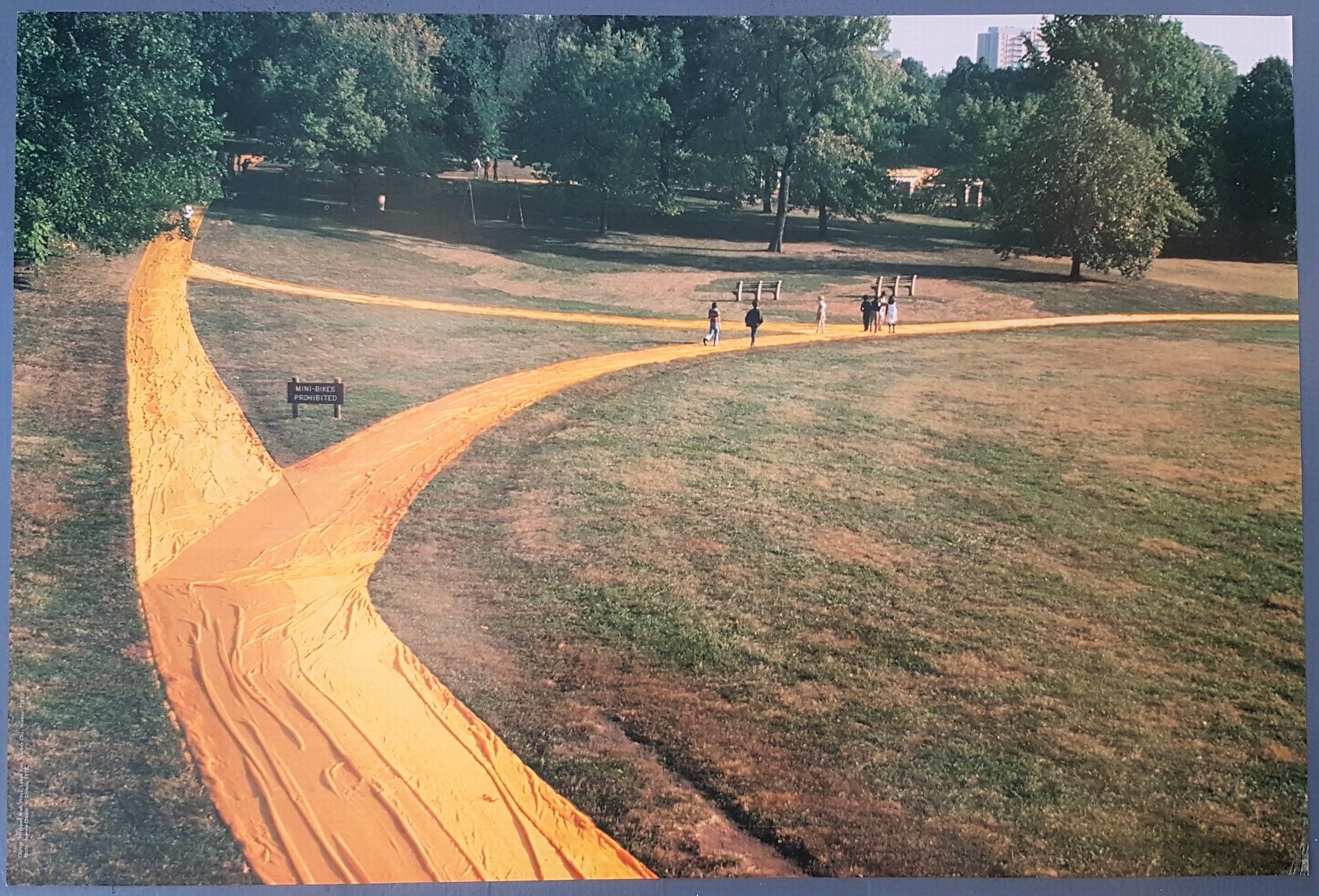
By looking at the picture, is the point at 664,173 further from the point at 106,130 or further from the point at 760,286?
the point at 106,130

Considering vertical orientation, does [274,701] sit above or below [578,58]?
below

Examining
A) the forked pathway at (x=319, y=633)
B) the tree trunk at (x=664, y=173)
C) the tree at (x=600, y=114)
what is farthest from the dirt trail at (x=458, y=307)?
the tree trunk at (x=664, y=173)

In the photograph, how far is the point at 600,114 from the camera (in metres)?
9.24

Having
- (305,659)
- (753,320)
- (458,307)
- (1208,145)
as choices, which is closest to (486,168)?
(458,307)

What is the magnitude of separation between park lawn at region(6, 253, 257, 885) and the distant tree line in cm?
75

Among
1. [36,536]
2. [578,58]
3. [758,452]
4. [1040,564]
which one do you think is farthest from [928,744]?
[36,536]

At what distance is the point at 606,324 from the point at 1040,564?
11.6ft

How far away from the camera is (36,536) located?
25.8 ft

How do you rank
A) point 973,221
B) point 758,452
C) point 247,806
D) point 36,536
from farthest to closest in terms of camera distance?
point 973,221, point 758,452, point 36,536, point 247,806

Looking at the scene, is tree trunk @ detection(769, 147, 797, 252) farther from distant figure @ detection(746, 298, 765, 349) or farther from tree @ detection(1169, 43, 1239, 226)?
tree @ detection(1169, 43, 1239, 226)

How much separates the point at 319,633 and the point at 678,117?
4.62 meters

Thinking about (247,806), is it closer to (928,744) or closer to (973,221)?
(928,744)

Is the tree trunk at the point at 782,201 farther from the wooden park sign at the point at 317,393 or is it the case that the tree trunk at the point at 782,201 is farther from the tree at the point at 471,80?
the wooden park sign at the point at 317,393

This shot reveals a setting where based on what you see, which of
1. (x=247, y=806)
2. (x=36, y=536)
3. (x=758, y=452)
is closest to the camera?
(x=247, y=806)
